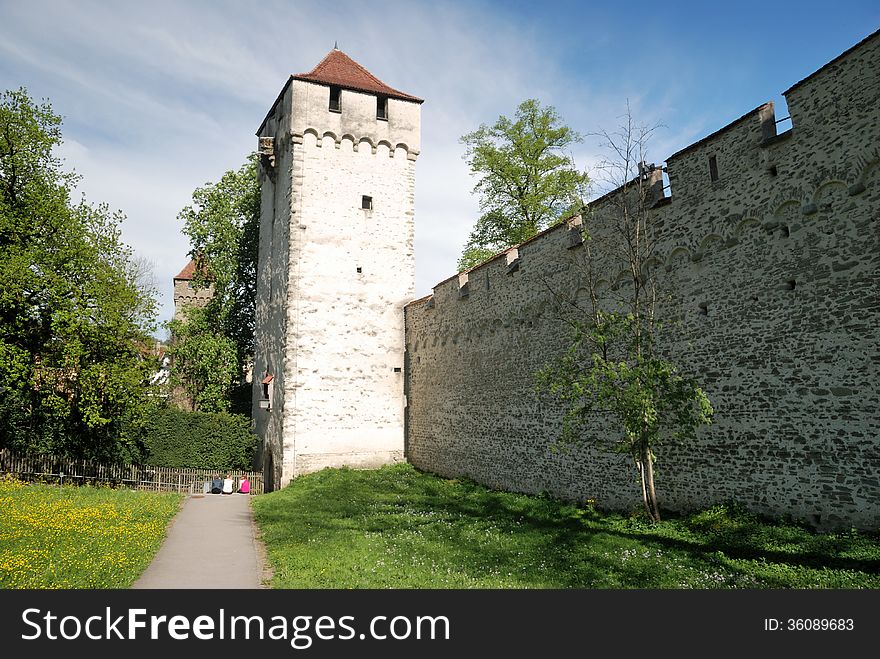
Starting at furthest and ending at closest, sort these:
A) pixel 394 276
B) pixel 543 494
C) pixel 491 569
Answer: pixel 394 276, pixel 543 494, pixel 491 569

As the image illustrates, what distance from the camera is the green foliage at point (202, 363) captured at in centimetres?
2108

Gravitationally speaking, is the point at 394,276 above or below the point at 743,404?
above

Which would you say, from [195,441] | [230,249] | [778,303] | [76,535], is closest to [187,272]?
[230,249]

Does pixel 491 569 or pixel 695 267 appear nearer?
pixel 491 569

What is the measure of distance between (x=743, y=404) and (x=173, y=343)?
68.5ft

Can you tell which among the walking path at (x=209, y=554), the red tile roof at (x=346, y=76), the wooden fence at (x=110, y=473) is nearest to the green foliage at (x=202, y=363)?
the wooden fence at (x=110, y=473)

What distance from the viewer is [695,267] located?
31.7 feet

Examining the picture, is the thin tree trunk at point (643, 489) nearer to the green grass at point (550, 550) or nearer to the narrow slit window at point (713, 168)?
the green grass at point (550, 550)

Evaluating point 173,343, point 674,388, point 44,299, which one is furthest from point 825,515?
point 173,343

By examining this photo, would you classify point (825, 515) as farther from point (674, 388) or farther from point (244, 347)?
point (244, 347)

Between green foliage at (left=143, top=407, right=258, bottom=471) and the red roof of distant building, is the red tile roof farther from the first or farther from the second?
the red roof of distant building

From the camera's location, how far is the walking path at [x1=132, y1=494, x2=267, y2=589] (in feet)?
23.6

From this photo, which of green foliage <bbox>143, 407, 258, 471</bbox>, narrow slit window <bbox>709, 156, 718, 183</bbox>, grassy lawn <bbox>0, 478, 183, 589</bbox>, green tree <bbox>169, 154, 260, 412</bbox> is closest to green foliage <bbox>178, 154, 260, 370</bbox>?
green tree <bbox>169, 154, 260, 412</bbox>

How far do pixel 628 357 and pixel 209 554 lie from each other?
7721mm
